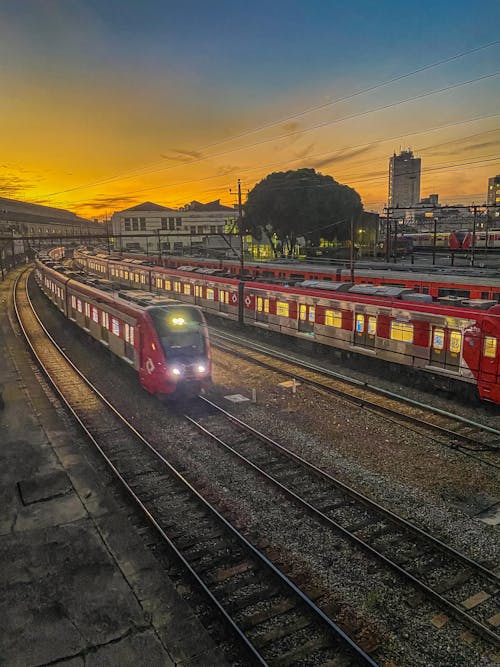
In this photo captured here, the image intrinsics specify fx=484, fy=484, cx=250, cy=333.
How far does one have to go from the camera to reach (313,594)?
7.63m

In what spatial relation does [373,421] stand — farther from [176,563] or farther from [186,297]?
[186,297]

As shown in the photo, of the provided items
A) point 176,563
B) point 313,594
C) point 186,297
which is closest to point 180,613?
point 176,563

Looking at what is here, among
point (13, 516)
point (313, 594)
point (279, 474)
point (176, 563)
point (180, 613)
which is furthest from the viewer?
point (279, 474)

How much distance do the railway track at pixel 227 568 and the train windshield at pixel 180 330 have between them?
2.83m

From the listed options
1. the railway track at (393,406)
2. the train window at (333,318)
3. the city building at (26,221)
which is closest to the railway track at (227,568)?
the railway track at (393,406)

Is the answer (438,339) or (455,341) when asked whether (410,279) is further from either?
(455,341)

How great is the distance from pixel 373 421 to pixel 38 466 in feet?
31.1

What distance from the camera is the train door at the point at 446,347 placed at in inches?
645

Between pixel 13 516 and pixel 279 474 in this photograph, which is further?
pixel 279 474

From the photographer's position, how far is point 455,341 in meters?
16.5

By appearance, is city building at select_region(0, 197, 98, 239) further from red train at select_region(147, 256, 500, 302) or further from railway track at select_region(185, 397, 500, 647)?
railway track at select_region(185, 397, 500, 647)

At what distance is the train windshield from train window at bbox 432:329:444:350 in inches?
320

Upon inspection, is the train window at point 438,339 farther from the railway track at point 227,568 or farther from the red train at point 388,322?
the railway track at point 227,568

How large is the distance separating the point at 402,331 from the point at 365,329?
80.3 inches
